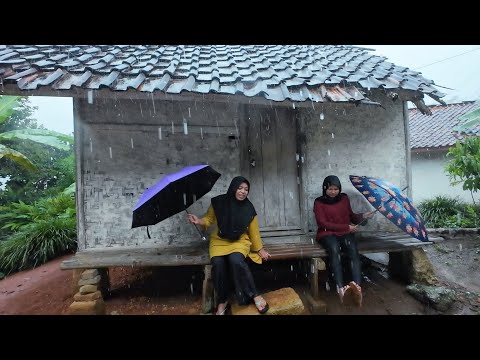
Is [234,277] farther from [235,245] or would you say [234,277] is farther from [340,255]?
[340,255]

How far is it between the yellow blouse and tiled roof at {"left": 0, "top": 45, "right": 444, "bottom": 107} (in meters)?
A: 1.68

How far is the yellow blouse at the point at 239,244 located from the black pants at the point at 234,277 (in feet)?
0.26

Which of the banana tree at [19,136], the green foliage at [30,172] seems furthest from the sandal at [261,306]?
the green foliage at [30,172]

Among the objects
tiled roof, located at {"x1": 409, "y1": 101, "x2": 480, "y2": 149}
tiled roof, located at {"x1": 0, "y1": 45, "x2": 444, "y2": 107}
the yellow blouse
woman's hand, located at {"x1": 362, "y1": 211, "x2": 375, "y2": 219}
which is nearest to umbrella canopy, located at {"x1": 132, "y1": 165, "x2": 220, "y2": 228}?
the yellow blouse

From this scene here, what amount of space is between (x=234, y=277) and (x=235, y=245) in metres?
0.40

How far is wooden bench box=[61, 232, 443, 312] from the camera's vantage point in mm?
4047

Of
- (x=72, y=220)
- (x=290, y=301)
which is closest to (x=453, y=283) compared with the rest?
(x=290, y=301)

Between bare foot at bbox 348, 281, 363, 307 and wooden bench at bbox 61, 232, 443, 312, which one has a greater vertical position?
wooden bench at bbox 61, 232, 443, 312

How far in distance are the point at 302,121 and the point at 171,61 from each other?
2305mm

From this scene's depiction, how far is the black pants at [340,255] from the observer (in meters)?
4.00

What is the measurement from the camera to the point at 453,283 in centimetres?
544

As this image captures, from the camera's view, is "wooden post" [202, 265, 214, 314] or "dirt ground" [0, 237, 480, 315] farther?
"dirt ground" [0, 237, 480, 315]

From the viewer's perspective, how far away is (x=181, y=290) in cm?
482

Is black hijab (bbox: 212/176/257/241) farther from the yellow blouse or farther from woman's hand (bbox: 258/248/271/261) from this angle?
woman's hand (bbox: 258/248/271/261)
